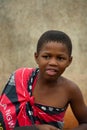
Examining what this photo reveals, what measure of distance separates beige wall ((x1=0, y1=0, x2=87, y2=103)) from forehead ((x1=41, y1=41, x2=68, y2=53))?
11.2 ft

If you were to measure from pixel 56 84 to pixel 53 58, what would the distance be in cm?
19

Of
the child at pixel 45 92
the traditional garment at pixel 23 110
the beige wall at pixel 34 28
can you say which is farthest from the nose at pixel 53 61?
the beige wall at pixel 34 28

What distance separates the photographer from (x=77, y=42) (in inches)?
199

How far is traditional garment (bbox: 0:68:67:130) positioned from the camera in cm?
160

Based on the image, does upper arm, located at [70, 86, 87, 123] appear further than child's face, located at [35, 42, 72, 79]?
Yes

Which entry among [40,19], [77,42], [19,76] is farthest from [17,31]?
[19,76]

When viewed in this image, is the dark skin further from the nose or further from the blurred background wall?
the blurred background wall

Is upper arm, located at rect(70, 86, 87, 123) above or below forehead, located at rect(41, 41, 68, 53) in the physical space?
below

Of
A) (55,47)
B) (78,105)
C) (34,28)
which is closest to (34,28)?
(34,28)

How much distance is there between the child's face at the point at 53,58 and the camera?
1.54 metres

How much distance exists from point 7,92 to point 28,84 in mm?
105

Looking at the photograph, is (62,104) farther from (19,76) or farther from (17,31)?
(17,31)

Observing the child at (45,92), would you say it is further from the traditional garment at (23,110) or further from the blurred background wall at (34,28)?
the blurred background wall at (34,28)

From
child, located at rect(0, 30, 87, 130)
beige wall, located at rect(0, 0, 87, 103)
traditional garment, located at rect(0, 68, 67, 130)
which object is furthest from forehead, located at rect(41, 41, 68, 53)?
beige wall, located at rect(0, 0, 87, 103)
